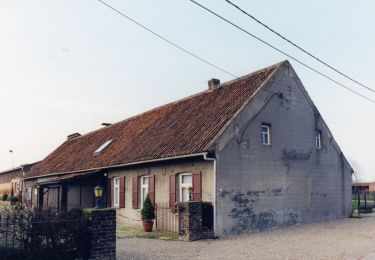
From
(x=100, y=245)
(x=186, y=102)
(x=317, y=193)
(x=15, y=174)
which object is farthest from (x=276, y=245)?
(x=15, y=174)

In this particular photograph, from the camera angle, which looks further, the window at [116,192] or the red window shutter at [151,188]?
the window at [116,192]

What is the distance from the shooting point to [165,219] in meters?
17.1

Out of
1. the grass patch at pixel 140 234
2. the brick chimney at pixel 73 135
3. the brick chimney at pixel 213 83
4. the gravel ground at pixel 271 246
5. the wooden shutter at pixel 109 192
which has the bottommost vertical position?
the grass patch at pixel 140 234

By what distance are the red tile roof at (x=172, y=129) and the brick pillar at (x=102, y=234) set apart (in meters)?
6.32

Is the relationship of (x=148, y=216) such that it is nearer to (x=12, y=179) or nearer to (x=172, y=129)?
(x=172, y=129)

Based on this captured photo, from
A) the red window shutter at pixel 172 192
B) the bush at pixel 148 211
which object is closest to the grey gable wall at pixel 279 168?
the red window shutter at pixel 172 192

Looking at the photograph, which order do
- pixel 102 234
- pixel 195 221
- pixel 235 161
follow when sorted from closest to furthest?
pixel 102 234 → pixel 195 221 → pixel 235 161

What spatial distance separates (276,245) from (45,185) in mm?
15444

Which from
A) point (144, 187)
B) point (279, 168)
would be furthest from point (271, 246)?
point (144, 187)

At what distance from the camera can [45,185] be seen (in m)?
23.3

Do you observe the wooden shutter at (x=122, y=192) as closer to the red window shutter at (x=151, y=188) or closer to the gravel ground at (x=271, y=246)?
the red window shutter at (x=151, y=188)

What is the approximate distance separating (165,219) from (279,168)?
568 cm

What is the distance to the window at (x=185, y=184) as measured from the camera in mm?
16734

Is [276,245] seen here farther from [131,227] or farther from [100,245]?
[131,227]
